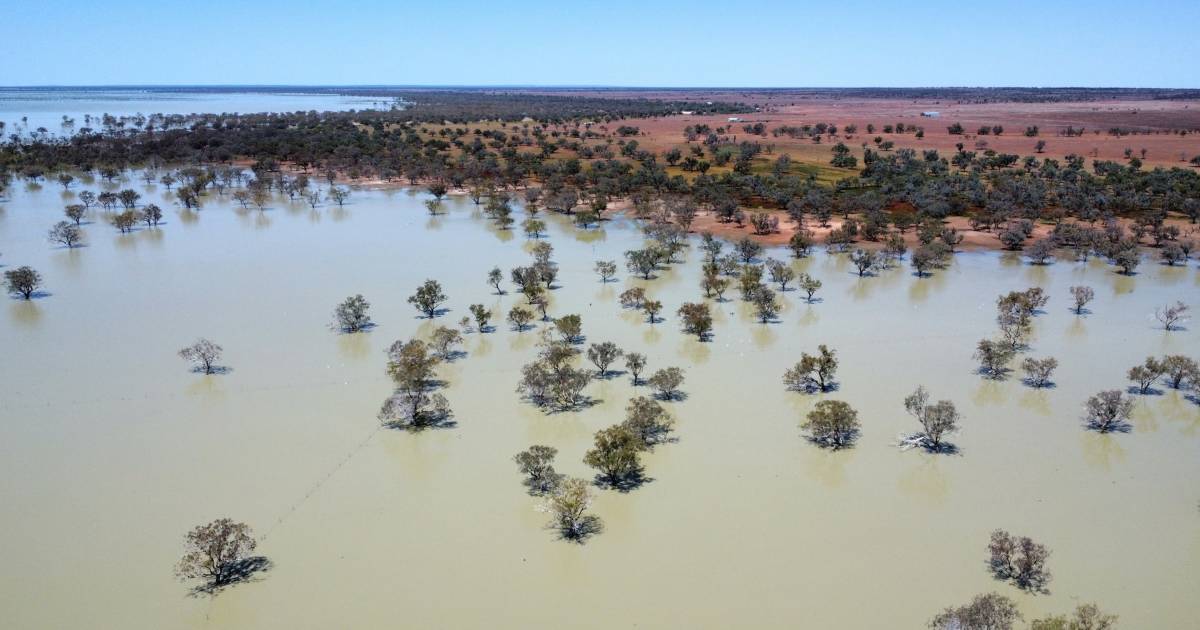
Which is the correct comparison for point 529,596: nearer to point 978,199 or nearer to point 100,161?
point 978,199

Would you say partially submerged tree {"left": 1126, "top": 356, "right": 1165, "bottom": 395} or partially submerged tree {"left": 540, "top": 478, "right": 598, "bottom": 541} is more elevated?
partially submerged tree {"left": 1126, "top": 356, "right": 1165, "bottom": 395}

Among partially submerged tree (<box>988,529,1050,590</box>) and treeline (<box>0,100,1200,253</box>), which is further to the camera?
treeline (<box>0,100,1200,253</box>)

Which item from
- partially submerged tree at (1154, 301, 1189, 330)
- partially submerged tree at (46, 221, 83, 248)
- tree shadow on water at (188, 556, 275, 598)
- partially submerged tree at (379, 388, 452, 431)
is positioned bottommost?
tree shadow on water at (188, 556, 275, 598)

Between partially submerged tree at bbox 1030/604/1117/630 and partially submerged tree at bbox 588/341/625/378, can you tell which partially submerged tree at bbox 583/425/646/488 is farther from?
partially submerged tree at bbox 1030/604/1117/630

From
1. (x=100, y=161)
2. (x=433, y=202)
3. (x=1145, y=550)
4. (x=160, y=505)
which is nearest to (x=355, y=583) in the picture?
(x=160, y=505)

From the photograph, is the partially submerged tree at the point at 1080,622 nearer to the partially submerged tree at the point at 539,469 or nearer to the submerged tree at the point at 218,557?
the partially submerged tree at the point at 539,469

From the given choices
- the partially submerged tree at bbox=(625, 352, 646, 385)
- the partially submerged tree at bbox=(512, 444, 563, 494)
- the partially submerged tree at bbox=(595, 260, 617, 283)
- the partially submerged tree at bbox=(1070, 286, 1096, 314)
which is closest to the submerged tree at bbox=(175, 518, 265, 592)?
the partially submerged tree at bbox=(512, 444, 563, 494)
